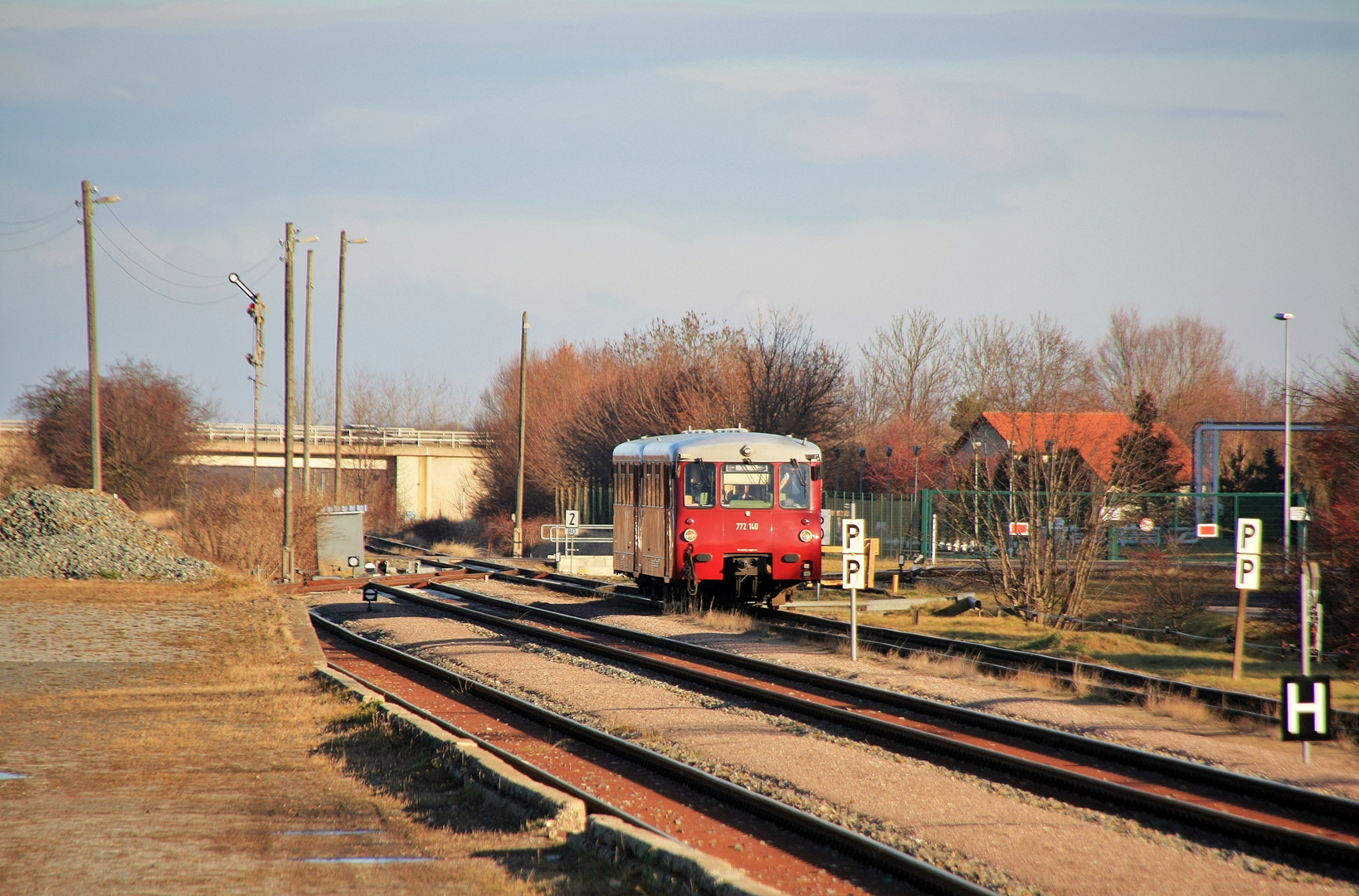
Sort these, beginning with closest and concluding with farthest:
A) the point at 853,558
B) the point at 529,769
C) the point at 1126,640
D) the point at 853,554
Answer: the point at 529,769, the point at 853,558, the point at 853,554, the point at 1126,640

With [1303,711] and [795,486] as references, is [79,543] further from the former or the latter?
[1303,711]

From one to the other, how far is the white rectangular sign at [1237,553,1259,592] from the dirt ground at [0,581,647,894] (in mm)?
8734

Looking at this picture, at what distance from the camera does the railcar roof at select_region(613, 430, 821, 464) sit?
68.5 ft

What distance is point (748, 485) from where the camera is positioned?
21.1 m

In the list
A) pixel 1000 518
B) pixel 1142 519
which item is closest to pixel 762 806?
pixel 1000 518

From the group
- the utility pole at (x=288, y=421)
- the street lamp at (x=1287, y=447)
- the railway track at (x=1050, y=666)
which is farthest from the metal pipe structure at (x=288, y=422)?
the street lamp at (x=1287, y=447)

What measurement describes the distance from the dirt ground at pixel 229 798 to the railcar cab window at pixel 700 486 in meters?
7.56

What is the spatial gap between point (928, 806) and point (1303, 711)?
3.20 m

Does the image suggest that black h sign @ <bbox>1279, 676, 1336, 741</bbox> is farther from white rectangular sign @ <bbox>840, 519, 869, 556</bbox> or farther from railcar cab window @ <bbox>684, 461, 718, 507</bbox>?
railcar cab window @ <bbox>684, 461, 718, 507</bbox>

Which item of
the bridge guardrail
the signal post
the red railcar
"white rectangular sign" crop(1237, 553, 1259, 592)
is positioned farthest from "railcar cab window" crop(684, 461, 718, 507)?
the bridge guardrail

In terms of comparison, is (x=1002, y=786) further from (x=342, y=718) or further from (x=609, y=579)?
(x=609, y=579)

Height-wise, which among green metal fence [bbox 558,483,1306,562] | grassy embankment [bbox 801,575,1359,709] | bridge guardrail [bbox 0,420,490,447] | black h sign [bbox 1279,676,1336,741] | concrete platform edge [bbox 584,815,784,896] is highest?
bridge guardrail [bbox 0,420,490,447]

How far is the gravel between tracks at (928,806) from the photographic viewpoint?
681 cm

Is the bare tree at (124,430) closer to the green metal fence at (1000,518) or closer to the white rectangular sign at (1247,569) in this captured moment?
the green metal fence at (1000,518)
